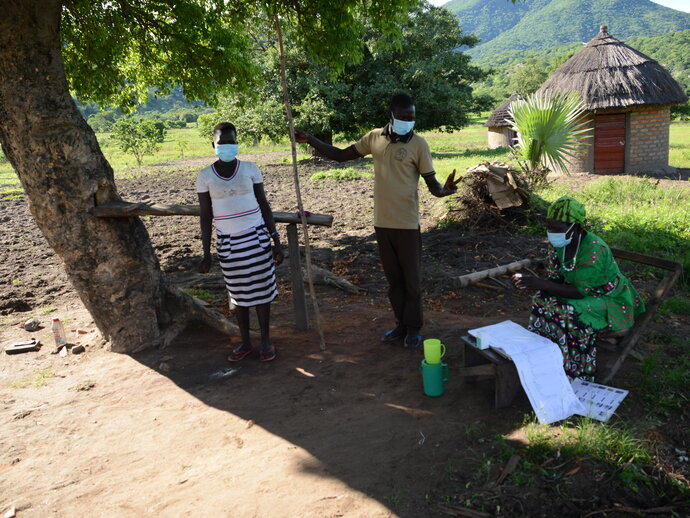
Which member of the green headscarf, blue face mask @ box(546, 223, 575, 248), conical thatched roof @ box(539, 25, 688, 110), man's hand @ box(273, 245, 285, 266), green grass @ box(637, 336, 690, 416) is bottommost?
green grass @ box(637, 336, 690, 416)

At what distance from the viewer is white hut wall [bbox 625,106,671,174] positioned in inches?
533

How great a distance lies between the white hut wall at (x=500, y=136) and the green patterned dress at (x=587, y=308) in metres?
22.4

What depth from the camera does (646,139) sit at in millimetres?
13766

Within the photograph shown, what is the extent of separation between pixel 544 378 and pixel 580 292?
666mm

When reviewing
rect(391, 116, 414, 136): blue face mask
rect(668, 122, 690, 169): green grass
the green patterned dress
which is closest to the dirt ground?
the green patterned dress

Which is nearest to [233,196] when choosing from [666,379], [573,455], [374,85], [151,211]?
[151,211]

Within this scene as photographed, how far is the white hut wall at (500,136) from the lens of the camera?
2472 centimetres

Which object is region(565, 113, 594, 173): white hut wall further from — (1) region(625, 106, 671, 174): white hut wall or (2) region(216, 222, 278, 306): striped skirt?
(2) region(216, 222, 278, 306): striped skirt

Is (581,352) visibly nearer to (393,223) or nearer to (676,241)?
(393,223)

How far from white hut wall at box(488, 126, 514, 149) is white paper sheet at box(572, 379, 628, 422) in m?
22.7

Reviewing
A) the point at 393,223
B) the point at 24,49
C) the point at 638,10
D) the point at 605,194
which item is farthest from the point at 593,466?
the point at 638,10

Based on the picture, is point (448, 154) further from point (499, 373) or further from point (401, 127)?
point (499, 373)

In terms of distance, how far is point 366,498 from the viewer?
2580mm

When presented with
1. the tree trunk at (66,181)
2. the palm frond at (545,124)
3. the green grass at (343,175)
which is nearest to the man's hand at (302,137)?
the tree trunk at (66,181)
